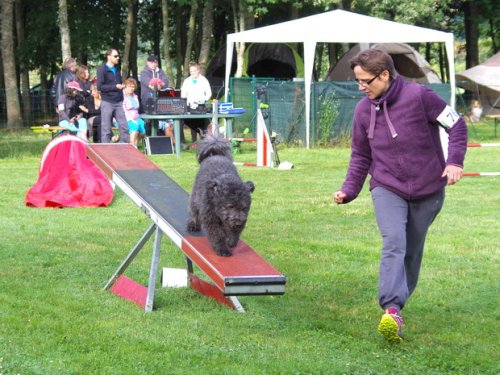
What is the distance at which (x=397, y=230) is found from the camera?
5859 millimetres

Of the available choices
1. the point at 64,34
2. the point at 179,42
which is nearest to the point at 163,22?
the point at 179,42

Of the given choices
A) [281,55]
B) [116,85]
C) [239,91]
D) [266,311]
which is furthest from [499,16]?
[266,311]

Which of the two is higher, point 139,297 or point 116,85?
point 116,85

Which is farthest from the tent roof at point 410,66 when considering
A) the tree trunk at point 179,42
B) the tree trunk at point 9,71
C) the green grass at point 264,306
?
the green grass at point 264,306

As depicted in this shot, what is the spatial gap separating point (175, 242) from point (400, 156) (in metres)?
1.76

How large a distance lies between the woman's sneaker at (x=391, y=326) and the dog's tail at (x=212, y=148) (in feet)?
7.30

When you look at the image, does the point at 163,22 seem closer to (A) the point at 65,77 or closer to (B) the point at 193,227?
(A) the point at 65,77

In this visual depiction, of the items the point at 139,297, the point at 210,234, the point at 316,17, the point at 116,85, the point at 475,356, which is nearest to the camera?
the point at 475,356

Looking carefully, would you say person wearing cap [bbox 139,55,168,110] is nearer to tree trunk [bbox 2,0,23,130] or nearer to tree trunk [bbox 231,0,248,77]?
tree trunk [bbox 231,0,248,77]

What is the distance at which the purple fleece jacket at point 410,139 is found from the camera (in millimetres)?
5826

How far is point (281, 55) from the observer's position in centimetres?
3322

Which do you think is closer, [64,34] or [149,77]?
[149,77]

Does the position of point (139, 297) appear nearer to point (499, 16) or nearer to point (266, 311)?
point (266, 311)

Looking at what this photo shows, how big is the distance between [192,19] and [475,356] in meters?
31.6
